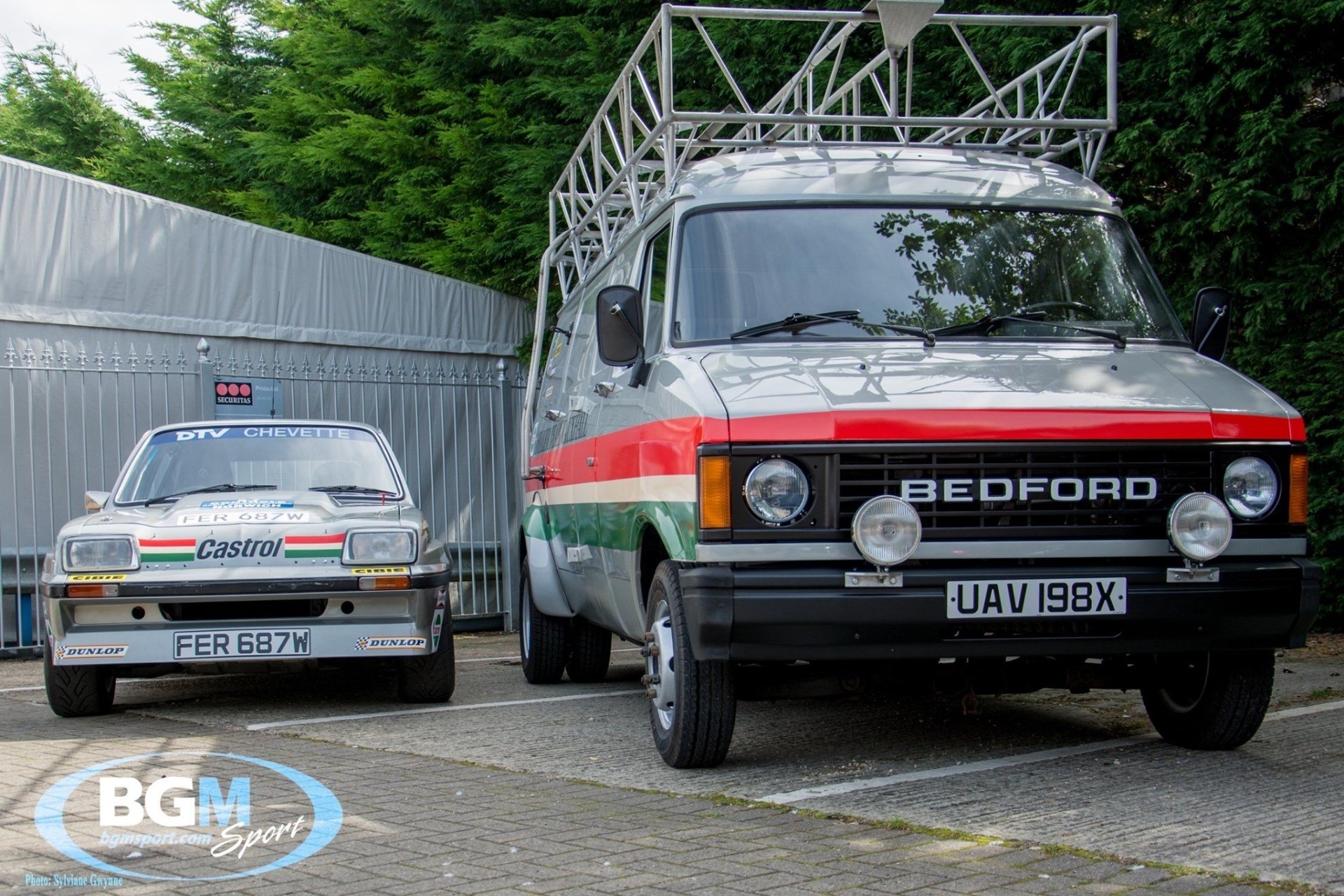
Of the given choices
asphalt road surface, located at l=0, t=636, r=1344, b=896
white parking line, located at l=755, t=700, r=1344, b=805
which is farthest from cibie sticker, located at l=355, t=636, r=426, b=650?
white parking line, located at l=755, t=700, r=1344, b=805

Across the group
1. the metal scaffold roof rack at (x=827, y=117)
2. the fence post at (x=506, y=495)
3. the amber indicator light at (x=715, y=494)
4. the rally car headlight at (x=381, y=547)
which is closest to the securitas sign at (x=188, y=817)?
the rally car headlight at (x=381, y=547)

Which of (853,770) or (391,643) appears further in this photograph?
(391,643)

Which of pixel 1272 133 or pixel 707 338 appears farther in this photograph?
pixel 1272 133

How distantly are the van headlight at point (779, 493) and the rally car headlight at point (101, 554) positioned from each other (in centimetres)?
343

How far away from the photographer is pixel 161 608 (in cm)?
669

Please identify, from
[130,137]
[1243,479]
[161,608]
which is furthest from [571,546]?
[130,137]

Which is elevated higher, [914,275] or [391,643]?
[914,275]

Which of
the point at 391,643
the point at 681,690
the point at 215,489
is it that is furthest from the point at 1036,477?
the point at 215,489

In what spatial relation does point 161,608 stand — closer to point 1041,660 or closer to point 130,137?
point 1041,660

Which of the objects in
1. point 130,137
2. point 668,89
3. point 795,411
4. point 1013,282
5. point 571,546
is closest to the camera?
point 795,411

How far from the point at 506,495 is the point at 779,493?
8.53m

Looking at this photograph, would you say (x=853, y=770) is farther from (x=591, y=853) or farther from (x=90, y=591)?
(x=90, y=591)

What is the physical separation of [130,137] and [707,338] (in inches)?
874

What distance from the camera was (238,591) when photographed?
6637mm
